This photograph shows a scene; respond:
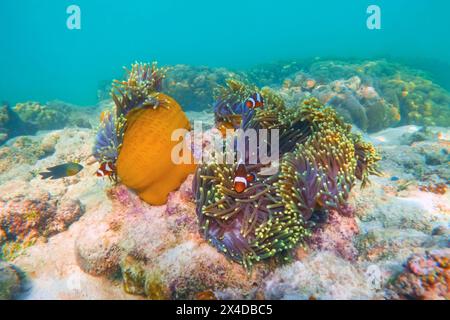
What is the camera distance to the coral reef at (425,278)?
239cm

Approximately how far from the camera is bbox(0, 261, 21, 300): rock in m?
3.30

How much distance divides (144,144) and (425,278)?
10.6 ft

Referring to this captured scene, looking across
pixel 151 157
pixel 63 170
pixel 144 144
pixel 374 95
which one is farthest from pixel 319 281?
pixel 374 95

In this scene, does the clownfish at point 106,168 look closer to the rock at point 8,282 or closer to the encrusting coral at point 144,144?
the encrusting coral at point 144,144

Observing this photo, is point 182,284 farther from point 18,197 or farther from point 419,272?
point 18,197

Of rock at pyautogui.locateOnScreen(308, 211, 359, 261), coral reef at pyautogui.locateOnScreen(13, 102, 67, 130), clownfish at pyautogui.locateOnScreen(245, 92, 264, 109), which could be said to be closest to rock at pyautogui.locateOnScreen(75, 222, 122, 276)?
rock at pyautogui.locateOnScreen(308, 211, 359, 261)

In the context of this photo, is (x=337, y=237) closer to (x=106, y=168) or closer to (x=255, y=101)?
(x=255, y=101)

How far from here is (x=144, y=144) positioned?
11.6ft

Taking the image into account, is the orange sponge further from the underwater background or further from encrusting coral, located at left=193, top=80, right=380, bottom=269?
encrusting coral, located at left=193, top=80, right=380, bottom=269

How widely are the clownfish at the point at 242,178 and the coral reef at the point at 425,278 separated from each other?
166 centimetres

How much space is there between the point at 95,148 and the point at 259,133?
2351 mm

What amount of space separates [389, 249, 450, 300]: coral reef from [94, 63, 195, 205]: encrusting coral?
2553mm

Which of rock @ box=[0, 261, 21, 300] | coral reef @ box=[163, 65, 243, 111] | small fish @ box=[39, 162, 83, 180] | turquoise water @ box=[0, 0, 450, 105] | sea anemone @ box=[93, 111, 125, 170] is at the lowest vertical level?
rock @ box=[0, 261, 21, 300]

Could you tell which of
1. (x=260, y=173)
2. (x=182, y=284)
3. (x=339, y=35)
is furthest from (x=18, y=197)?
(x=339, y=35)
